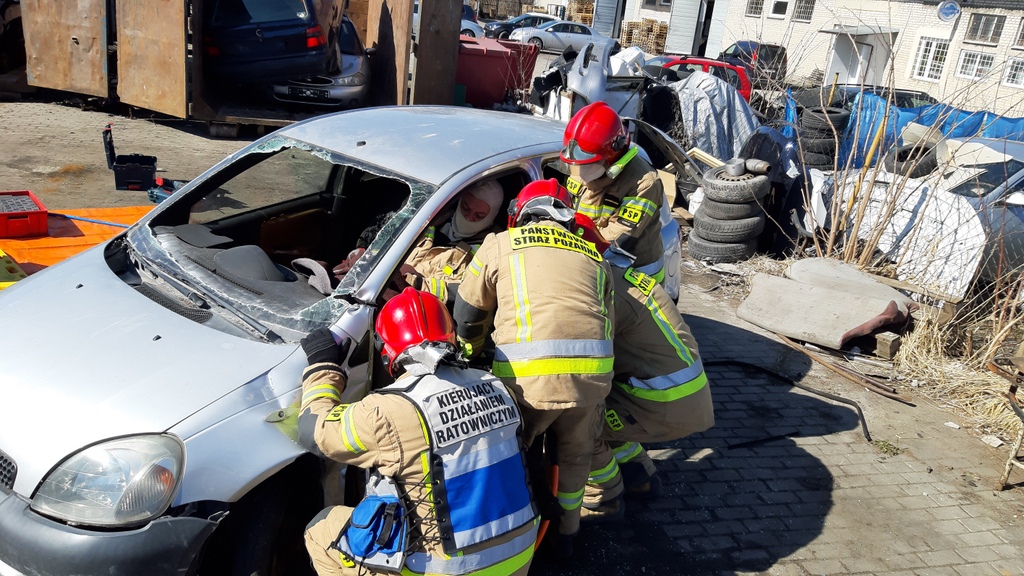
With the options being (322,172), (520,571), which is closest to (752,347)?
(322,172)

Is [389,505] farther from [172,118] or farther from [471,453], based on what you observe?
[172,118]

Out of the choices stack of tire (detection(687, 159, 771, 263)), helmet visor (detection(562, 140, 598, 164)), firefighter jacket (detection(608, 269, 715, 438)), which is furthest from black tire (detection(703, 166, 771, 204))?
firefighter jacket (detection(608, 269, 715, 438))

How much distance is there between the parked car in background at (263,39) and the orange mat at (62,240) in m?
4.33

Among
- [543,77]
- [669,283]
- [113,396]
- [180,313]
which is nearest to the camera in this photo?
[113,396]

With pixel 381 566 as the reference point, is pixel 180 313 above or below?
above

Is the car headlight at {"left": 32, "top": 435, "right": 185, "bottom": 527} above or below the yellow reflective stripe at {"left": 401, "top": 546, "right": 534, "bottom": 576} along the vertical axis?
above

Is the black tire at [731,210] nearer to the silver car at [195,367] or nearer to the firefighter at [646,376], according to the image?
the silver car at [195,367]

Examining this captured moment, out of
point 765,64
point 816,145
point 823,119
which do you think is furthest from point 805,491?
point 823,119

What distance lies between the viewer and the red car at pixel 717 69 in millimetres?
14992

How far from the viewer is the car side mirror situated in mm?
6637

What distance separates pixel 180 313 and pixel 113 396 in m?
0.58

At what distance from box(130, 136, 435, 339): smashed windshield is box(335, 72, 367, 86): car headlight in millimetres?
5772

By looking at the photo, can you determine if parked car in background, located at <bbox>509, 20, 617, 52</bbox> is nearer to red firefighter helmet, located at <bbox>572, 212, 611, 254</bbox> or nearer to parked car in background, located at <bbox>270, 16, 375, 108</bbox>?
parked car in background, located at <bbox>270, 16, 375, 108</bbox>

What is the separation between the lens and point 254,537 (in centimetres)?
246
